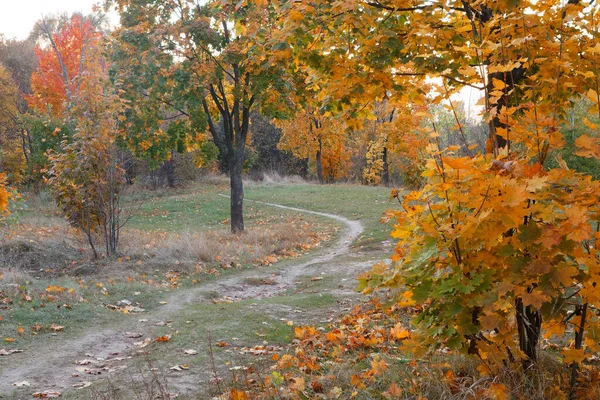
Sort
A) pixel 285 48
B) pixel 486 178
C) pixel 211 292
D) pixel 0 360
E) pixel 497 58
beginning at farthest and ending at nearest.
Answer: pixel 211 292
pixel 0 360
pixel 285 48
pixel 497 58
pixel 486 178

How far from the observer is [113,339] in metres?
6.04

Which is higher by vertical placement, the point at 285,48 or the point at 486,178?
the point at 285,48

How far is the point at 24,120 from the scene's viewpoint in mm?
27844

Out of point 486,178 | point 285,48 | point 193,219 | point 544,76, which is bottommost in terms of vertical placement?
point 193,219

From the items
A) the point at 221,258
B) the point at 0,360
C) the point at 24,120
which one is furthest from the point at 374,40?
the point at 24,120

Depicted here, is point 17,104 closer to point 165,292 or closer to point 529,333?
point 165,292

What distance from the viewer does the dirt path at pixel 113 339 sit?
4.77 m

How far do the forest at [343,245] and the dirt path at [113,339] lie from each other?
0.04 m

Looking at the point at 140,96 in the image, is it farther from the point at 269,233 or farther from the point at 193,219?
the point at 193,219

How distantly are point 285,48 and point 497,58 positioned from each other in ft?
6.10

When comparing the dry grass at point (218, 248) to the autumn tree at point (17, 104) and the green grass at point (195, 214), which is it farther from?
the autumn tree at point (17, 104)

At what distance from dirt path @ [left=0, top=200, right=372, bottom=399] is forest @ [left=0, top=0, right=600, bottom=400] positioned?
0.04 metres

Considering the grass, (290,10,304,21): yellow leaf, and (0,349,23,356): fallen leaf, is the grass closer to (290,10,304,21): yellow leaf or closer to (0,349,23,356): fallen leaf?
(0,349,23,356): fallen leaf

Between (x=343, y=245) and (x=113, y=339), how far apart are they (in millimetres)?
8736
